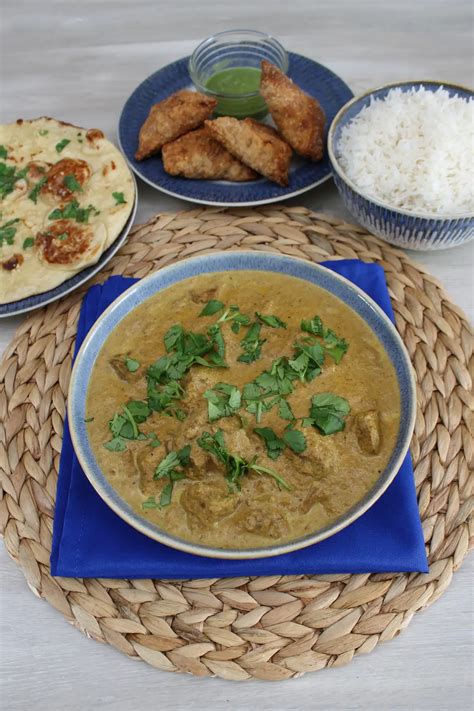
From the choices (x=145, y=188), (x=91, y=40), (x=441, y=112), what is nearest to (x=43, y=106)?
(x=91, y=40)

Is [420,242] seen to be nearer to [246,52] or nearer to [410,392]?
[410,392]

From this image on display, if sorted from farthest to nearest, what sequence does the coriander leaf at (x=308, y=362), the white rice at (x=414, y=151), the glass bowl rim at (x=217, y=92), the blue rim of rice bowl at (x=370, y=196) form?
1. the glass bowl rim at (x=217, y=92)
2. the white rice at (x=414, y=151)
3. the blue rim of rice bowl at (x=370, y=196)
4. the coriander leaf at (x=308, y=362)

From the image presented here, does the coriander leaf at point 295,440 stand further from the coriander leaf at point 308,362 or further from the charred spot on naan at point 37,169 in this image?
the charred spot on naan at point 37,169

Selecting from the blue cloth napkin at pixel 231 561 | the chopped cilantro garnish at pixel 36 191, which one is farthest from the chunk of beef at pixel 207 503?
the chopped cilantro garnish at pixel 36 191

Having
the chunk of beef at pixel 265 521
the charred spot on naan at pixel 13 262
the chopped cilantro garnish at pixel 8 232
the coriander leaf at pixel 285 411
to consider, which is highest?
the chopped cilantro garnish at pixel 8 232

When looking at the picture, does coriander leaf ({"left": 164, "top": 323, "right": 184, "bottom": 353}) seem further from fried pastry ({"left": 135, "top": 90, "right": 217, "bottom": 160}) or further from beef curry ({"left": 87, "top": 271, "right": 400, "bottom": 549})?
fried pastry ({"left": 135, "top": 90, "right": 217, "bottom": 160})

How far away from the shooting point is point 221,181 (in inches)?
142

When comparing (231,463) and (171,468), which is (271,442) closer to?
(231,463)

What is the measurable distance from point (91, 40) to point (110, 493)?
3.76m

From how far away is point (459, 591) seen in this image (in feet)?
7.97

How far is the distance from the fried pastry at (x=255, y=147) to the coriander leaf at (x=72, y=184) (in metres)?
0.72

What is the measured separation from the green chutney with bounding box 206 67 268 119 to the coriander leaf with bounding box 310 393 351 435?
211 cm

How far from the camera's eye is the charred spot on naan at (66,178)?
11.3 feet

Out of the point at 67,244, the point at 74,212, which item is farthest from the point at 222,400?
the point at 74,212
